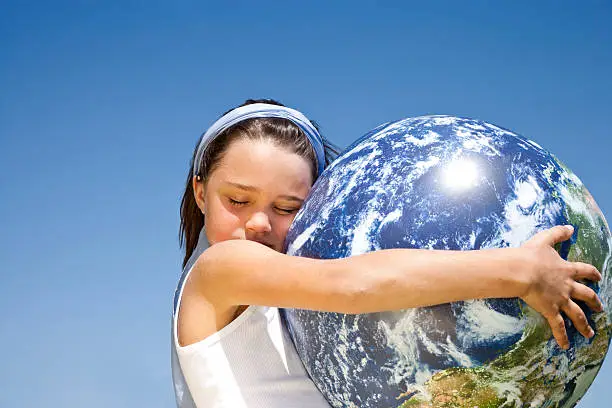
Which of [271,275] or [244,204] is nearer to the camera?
[271,275]

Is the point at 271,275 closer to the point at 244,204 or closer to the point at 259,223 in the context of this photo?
the point at 259,223

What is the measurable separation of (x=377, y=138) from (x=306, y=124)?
3.26ft

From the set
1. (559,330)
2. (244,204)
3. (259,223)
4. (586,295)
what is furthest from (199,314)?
(586,295)

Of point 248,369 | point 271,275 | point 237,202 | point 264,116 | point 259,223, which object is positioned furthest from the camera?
point 264,116

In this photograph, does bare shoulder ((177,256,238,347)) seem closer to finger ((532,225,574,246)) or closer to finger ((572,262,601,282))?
finger ((532,225,574,246))

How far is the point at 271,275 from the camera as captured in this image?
3777 mm

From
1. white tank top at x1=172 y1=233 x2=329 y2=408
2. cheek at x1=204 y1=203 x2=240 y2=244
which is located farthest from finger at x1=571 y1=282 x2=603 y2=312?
cheek at x1=204 y1=203 x2=240 y2=244

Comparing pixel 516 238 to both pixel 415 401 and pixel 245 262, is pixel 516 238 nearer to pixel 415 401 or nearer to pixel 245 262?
pixel 415 401

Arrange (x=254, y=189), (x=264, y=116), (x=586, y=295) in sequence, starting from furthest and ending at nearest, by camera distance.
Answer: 1. (x=264, y=116)
2. (x=254, y=189)
3. (x=586, y=295)

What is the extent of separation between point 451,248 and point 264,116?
1873 mm

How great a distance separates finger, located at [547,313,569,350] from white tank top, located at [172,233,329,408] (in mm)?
1272

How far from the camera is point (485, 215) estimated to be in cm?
364

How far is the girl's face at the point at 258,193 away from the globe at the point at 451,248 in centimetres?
45

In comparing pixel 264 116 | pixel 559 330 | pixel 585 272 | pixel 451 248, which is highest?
pixel 264 116
